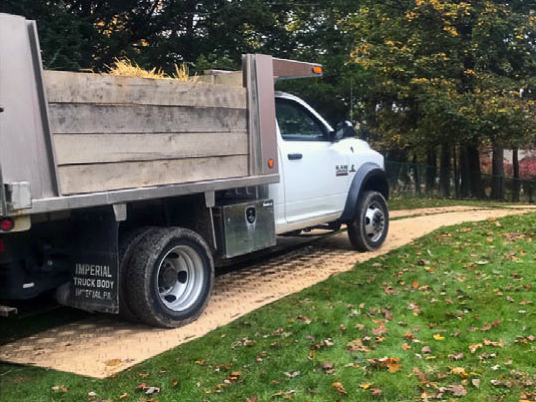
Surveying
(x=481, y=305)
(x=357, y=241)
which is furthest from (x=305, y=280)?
(x=481, y=305)

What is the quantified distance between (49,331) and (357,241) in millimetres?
4389

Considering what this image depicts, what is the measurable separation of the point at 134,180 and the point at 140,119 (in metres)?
0.50

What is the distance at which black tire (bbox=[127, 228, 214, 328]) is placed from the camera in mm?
5402

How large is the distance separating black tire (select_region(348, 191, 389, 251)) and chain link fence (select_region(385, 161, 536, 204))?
1250cm

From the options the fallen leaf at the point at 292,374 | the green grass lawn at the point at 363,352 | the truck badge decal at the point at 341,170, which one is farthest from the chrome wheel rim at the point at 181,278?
the truck badge decal at the point at 341,170

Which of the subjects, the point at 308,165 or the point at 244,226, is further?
the point at 308,165

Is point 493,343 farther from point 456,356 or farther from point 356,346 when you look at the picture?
point 356,346

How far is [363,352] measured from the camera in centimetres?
472

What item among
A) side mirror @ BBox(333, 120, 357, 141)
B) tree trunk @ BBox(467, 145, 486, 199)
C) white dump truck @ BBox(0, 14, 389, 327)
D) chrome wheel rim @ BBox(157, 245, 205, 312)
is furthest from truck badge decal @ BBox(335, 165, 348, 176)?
tree trunk @ BBox(467, 145, 486, 199)

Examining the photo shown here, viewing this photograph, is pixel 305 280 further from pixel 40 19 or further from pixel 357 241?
pixel 40 19

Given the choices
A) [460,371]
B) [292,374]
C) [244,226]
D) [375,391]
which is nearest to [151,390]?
[292,374]

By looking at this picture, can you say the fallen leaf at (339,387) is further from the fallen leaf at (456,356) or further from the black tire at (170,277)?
the black tire at (170,277)

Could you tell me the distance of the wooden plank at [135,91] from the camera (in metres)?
4.60

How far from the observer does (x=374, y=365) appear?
14.5ft
